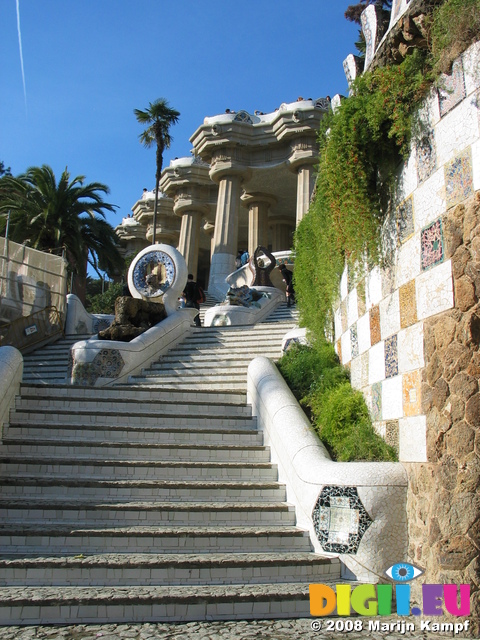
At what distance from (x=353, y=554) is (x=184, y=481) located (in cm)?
195

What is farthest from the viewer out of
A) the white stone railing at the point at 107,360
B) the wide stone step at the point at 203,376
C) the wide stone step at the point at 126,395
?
the white stone railing at the point at 107,360

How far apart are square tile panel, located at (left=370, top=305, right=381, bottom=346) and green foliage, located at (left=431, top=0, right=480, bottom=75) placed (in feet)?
7.41

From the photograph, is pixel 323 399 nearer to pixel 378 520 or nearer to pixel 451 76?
pixel 378 520

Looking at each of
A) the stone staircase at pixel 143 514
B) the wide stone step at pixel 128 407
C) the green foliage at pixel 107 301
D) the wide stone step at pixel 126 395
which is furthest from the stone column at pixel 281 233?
the wide stone step at pixel 128 407

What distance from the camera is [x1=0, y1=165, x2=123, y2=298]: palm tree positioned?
21500mm

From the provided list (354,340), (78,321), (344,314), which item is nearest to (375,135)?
(354,340)

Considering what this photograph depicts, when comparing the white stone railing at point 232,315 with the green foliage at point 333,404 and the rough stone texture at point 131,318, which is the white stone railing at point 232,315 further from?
the green foliage at point 333,404

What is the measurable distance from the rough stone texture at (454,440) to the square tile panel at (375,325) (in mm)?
1301

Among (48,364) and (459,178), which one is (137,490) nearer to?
(459,178)

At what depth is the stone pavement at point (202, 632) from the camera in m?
3.69

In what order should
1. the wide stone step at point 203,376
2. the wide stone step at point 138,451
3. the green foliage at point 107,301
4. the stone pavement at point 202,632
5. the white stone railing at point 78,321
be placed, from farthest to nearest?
the green foliage at point 107,301 < the white stone railing at point 78,321 < the wide stone step at point 203,376 < the wide stone step at point 138,451 < the stone pavement at point 202,632

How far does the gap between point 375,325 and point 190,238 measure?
26901mm

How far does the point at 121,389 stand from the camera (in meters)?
8.18

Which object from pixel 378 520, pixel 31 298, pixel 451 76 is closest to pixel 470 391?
pixel 378 520
